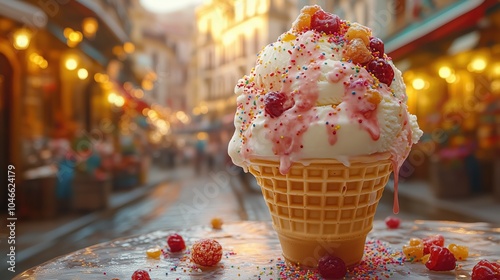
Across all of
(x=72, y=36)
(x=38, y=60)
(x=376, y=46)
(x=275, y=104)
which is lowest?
(x=275, y=104)

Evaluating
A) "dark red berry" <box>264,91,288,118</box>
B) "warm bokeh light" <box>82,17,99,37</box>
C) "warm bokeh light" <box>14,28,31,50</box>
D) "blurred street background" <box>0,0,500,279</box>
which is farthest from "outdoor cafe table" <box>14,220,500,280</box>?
"warm bokeh light" <box>82,17,99,37</box>

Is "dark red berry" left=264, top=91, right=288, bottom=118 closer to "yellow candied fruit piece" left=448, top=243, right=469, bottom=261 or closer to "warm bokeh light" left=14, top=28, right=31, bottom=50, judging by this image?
"yellow candied fruit piece" left=448, top=243, right=469, bottom=261

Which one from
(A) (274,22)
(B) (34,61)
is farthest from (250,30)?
(B) (34,61)

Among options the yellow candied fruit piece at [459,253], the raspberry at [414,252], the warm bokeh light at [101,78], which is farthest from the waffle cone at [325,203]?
the warm bokeh light at [101,78]

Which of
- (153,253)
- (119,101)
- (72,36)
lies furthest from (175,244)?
(119,101)

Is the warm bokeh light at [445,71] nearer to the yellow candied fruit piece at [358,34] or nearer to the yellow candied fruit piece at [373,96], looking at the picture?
the yellow candied fruit piece at [358,34]

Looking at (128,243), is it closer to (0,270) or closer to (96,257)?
(96,257)

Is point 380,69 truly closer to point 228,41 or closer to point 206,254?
point 206,254

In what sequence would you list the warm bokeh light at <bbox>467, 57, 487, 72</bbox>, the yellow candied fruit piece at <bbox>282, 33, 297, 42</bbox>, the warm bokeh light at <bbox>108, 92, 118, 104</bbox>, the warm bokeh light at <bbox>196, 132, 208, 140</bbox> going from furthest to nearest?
the warm bokeh light at <bbox>196, 132, 208, 140</bbox> → the warm bokeh light at <bbox>108, 92, 118, 104</bbox> → the warm bokeh light at <bbox>467, 57, 487, 72</bbox> → the yellow candied fruit piece at <bbox>282, 33, 297, 42</bbox>
